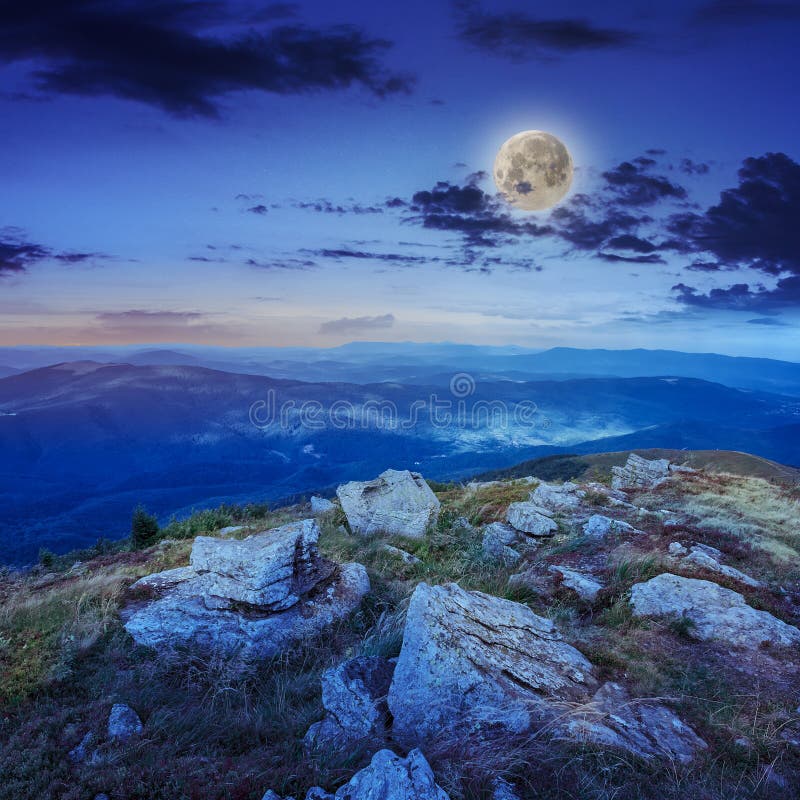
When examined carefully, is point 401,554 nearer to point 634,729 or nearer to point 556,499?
point 634,729

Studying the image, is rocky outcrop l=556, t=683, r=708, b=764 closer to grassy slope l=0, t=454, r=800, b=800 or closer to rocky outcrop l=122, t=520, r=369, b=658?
grassy slope l=0, t=454, r=800, b=800

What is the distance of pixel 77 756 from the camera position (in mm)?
4238

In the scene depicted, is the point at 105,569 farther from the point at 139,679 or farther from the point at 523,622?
the point at 523,622

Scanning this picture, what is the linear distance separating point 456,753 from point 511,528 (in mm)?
10641

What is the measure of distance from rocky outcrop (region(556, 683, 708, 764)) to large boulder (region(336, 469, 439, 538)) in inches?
369

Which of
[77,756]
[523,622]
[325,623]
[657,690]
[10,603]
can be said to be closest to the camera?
[77,756]

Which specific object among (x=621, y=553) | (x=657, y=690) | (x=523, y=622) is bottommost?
(x=621, y=553)

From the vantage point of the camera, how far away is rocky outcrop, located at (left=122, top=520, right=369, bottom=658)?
712cm

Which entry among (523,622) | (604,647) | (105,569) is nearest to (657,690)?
(604,647)

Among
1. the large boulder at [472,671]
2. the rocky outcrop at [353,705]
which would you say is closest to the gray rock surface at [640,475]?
the large boulder at [472,671]

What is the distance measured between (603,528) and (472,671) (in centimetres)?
943

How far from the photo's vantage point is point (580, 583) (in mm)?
9000

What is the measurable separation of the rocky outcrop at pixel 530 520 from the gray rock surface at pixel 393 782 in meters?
11.1

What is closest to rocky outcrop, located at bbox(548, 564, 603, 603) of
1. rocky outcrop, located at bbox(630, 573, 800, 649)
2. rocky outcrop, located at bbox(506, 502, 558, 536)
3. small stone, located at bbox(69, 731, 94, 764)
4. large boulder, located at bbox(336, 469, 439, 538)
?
rocky outcrop, located at bbox(630, 573, 800, 649)
